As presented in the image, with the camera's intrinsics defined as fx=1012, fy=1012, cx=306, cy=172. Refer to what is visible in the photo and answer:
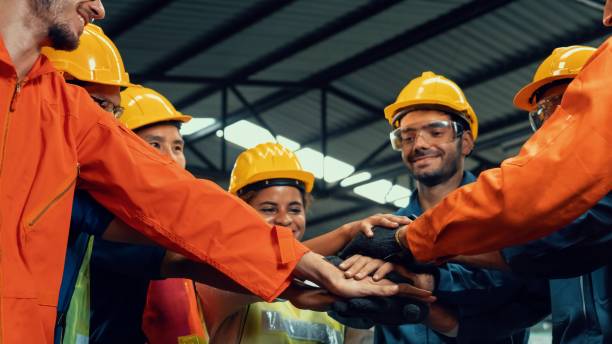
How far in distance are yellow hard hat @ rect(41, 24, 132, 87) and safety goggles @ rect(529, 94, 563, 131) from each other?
203 cm

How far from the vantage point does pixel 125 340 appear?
4.38m

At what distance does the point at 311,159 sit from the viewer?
17.5 m

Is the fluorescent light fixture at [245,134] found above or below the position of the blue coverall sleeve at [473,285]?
above

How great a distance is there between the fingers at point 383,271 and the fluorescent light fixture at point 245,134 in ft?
40.0

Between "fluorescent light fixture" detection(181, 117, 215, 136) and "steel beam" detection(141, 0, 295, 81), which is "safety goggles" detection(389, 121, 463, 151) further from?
"fluorescent light fixture" detection(181, 117, 215, 136)

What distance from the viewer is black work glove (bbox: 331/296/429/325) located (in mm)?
4262

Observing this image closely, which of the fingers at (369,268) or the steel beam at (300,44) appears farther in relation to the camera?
the steel beam at (300,44)

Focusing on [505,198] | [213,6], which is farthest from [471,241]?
[213,6]

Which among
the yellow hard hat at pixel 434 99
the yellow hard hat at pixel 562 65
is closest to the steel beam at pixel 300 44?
the yellow hard hat at pixel 434 99

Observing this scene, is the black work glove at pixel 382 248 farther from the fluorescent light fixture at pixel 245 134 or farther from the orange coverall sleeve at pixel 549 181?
the fluorescent light fixture at pixel 245 134

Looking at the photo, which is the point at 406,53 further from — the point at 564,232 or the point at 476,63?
the point at 564,232

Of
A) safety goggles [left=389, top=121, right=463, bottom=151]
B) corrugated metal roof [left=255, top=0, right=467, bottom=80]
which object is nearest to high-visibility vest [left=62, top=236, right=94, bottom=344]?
safety goggles [left=389, top=121, right=463, bottom=151]

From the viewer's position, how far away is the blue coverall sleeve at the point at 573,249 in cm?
386

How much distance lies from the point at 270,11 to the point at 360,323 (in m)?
8.63
